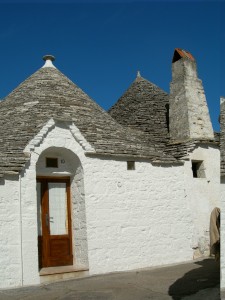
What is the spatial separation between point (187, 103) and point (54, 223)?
638cm

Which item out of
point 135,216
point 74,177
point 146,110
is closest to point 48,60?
point 146,110

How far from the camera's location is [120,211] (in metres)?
11.4

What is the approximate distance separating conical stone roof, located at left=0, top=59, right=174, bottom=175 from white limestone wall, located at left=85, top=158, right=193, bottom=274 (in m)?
0.57

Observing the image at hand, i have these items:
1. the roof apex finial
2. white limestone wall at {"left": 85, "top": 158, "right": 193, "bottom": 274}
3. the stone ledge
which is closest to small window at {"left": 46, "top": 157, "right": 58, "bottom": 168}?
white limestone wall at {"left": 85, "top": 158, "right": 193, "bottom": 274}

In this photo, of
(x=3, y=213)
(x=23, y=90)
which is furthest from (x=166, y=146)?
(x=3, y=213)

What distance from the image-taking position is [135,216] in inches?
458

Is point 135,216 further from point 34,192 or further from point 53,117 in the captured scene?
point 53,117

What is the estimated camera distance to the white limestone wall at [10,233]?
9250mm

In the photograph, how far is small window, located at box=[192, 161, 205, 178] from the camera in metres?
13.7

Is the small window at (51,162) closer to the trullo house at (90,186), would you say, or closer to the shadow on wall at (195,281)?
the trullo house at (90,186)

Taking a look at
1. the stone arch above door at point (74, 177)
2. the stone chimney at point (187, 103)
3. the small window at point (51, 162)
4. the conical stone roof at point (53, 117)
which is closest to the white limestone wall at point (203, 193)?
the stone chimney at point (187, 103)

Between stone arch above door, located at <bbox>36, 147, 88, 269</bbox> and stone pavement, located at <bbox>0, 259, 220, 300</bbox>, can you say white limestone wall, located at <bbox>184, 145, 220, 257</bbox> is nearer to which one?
stone pavement, located at <bbox>0, 259, 220, 300</bbox>

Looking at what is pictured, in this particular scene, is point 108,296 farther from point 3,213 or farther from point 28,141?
point 28,141

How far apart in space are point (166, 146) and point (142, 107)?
9.46 feet
